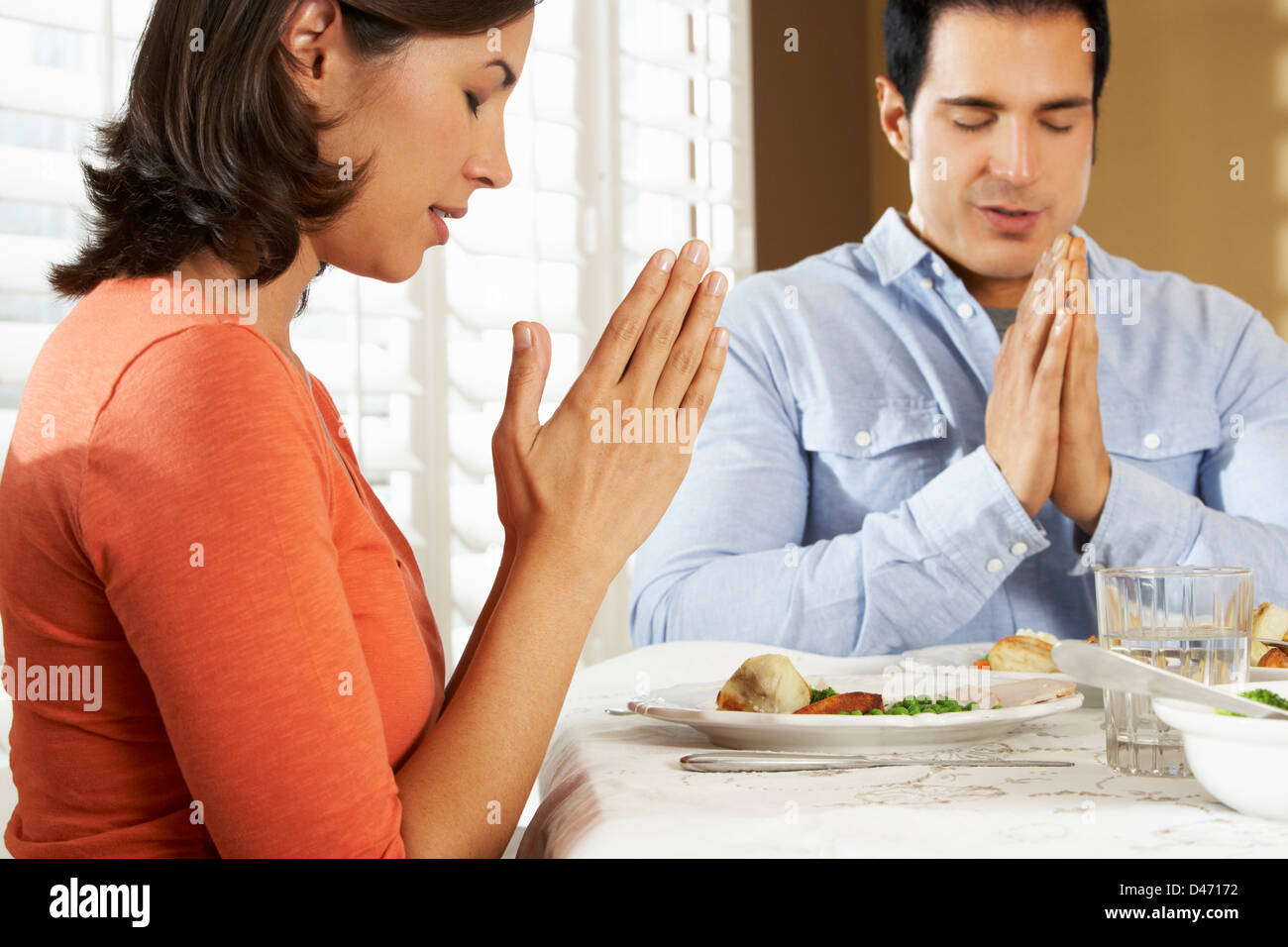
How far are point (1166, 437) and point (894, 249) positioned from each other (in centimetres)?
47

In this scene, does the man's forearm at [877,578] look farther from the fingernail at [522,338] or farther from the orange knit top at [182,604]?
the orange knit top at [182,604]

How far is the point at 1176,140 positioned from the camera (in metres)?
2.47

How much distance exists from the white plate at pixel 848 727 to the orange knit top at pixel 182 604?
0.20m

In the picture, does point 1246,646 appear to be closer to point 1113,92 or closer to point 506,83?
point 506,83

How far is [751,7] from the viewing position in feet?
Result: 8.95

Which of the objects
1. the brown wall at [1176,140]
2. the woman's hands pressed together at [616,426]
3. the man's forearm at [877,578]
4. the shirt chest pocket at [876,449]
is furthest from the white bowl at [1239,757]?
the brown wall at [1176,140]

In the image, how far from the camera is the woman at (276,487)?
1.91ft

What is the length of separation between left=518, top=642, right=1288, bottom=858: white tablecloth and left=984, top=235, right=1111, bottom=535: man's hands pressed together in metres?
0.49

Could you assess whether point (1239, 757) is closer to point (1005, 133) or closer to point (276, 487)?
point (276, 487)

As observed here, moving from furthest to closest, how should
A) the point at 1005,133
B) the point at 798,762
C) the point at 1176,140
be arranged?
the point at 1176,140
the point at 1005,133
the point at 798,762

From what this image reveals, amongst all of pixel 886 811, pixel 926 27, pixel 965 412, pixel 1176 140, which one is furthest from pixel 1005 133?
pixel 886 811

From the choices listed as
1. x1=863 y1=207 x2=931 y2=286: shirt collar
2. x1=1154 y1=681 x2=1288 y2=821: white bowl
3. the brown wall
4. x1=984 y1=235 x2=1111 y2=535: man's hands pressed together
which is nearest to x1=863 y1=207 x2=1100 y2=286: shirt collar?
x1=863 y1=207 x2=931 y2=286: shirt collar

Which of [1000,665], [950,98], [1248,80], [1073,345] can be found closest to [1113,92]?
[1248,80]

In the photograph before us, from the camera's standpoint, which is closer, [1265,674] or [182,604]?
[182,604]
